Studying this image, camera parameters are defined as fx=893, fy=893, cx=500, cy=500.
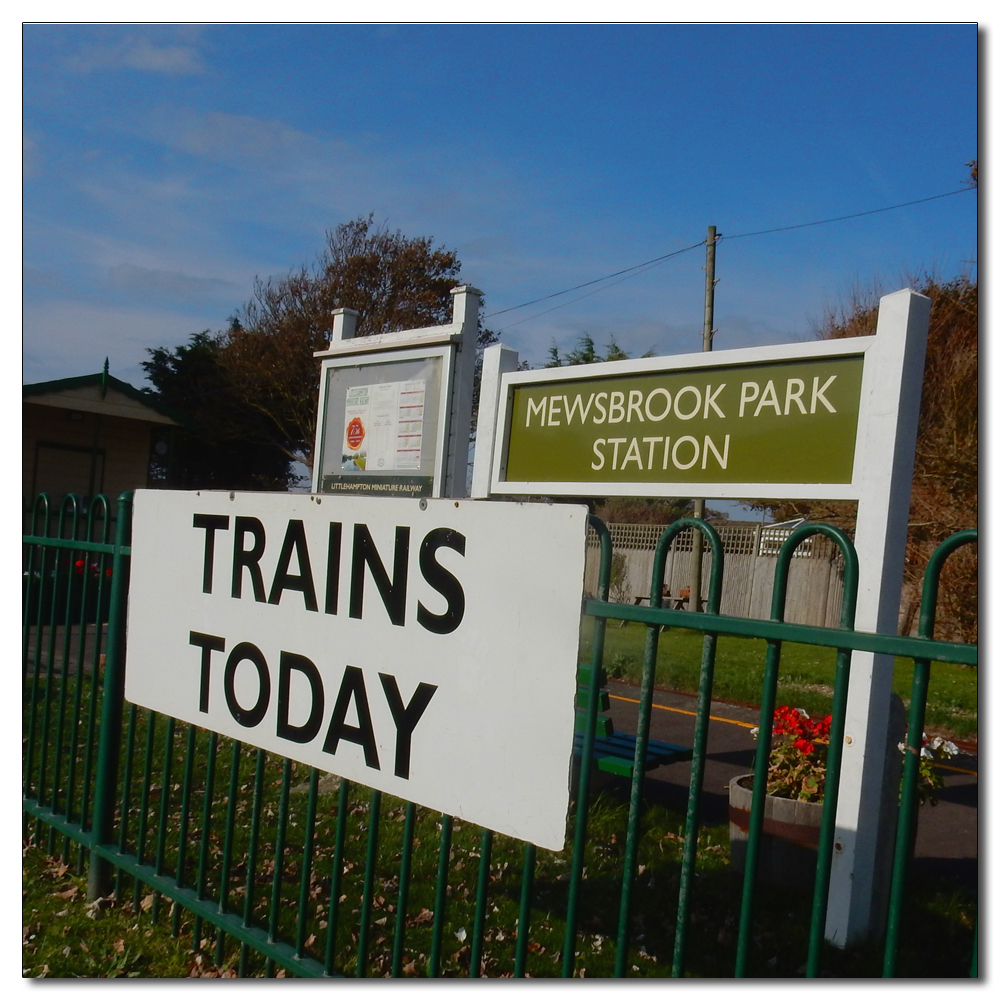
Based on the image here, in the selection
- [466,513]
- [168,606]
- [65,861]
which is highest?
[466,513]

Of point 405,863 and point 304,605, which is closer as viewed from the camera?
point 405,863

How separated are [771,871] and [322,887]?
2.13m

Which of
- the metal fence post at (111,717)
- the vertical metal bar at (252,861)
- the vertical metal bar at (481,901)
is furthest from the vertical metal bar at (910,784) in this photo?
the metal fence post at (111,717)

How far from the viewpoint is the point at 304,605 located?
2.81 meters

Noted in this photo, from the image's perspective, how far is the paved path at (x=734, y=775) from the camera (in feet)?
16.8

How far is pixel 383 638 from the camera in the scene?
254cm

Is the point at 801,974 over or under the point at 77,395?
under

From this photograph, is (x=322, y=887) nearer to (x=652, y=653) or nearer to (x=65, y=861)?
(x=65, y=861)

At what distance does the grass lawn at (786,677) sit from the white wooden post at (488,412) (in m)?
3.94

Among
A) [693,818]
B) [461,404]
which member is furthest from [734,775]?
[693,818]

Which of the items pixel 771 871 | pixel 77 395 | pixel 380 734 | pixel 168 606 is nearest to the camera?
pixel 380 734

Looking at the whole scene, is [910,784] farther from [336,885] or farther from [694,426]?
[694,426]

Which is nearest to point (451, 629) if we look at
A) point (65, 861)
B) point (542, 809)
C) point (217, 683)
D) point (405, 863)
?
point (542, 809)

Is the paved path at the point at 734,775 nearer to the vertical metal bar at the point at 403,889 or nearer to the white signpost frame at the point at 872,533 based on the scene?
the white signpost frame at the point at 872,533
